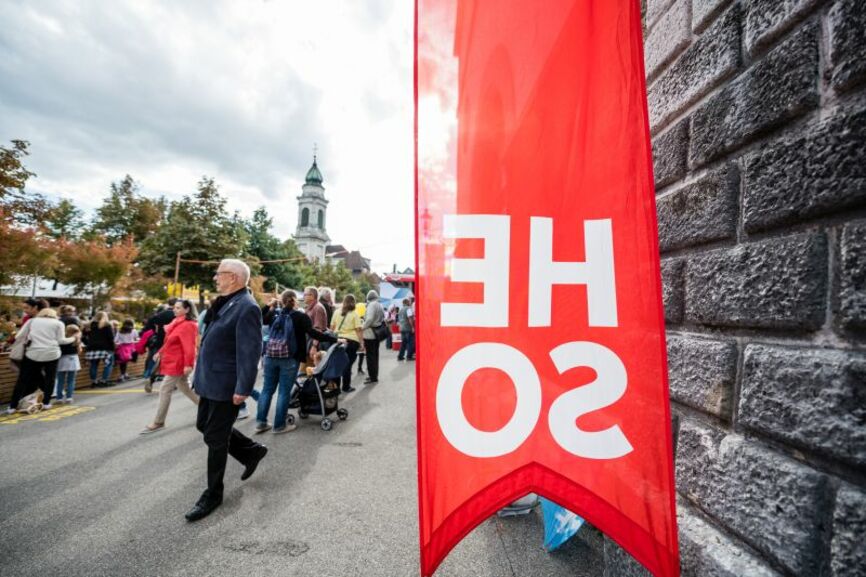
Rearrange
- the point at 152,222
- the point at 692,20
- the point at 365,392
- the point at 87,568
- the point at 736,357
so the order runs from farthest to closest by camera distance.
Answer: the point at 152,222, the point at 365,392, the point at 87,568, the point at 692,20, the point at 736,357

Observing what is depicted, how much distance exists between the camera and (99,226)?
25938mm

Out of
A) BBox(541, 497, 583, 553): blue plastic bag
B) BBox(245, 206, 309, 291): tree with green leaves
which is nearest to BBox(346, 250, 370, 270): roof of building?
BBox(245, 206, 309, 291): tree with green leaves

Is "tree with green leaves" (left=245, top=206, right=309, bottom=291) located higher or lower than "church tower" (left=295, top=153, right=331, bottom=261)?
lower

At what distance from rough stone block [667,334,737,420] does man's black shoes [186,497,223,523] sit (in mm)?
3482

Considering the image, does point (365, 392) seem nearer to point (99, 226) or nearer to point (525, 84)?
point (525, 84)

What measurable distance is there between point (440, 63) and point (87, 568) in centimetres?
360

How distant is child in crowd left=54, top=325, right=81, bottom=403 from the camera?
6.59 m

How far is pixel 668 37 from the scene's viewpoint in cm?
151

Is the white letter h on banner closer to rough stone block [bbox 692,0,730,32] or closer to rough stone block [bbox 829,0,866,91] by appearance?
rough stone block [bbox 829,0,866,91]

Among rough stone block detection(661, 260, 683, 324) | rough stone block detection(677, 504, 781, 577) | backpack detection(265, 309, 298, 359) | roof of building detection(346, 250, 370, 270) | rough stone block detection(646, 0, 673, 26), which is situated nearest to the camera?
rough stone block detection(677, 504, 781, 577)

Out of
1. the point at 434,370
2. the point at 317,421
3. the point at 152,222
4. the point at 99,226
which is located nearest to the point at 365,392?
the point at 317,421

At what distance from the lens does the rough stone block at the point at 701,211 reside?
1176 mm

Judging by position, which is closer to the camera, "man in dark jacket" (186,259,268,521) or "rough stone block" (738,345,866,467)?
"rough stone block" (738,345,866,467)

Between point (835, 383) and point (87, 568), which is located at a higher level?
point (835, 383)
